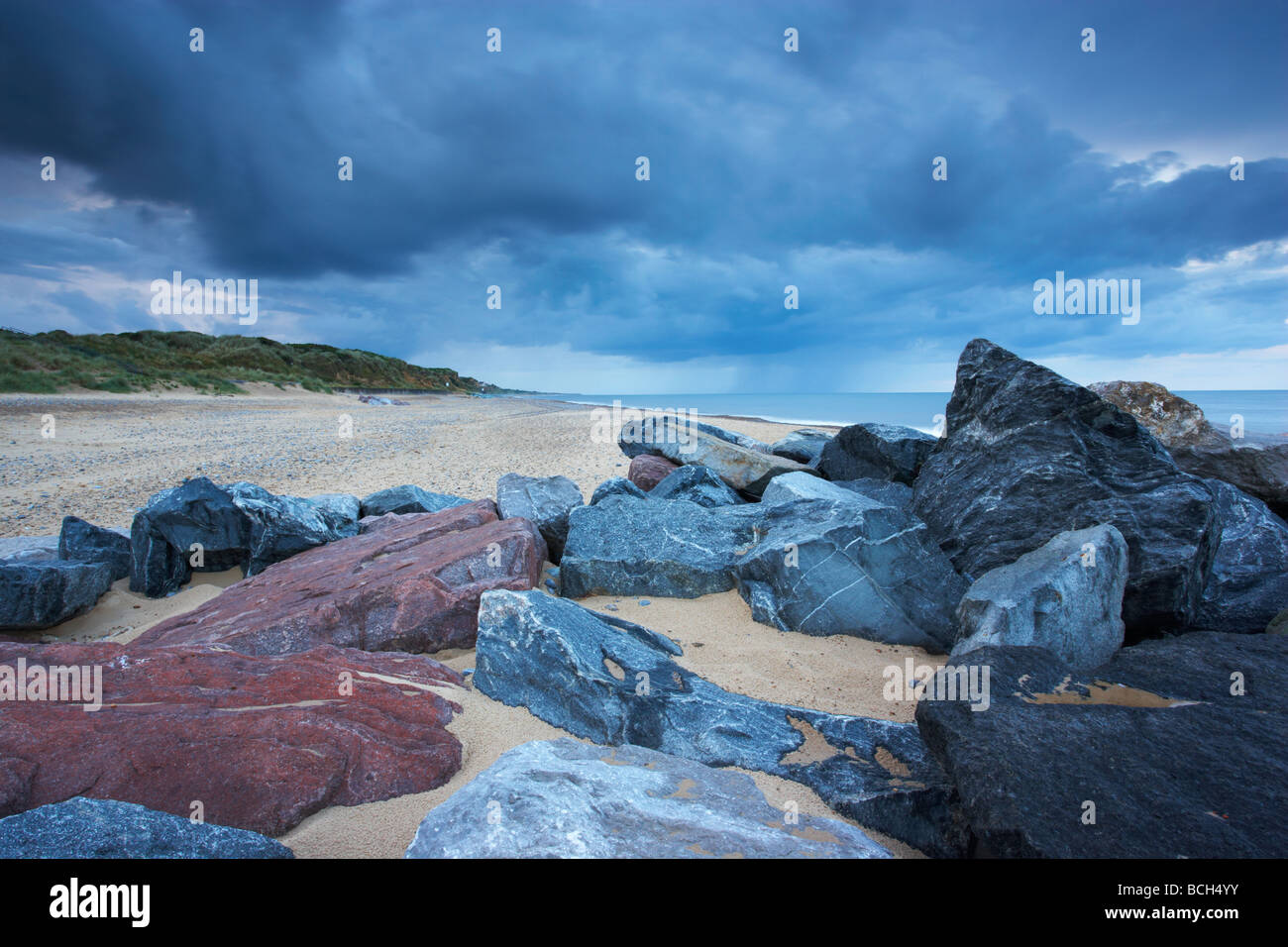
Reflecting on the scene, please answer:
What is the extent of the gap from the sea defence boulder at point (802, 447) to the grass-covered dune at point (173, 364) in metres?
30.2

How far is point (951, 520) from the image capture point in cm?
507

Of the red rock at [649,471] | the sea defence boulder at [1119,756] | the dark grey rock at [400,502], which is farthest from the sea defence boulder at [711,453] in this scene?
the sea defence boulder at [1119,756]

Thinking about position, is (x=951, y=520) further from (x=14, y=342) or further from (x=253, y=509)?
(x=14, y=342)

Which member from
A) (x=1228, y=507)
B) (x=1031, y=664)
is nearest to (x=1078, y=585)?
(x=1031, y=664)

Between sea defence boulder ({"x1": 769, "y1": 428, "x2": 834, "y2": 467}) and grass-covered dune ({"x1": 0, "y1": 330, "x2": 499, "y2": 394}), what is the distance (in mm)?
30200

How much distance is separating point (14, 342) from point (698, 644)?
43266 millimetres

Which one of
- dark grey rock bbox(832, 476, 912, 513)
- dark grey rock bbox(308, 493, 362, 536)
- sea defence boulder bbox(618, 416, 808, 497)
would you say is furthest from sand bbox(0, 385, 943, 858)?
sea defence boulder bbox(618, 416, 808, 497)

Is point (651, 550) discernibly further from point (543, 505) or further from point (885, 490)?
point (885, 490)

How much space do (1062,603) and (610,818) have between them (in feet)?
9.23

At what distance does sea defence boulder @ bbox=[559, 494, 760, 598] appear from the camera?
17.1 feet

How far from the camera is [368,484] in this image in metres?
10.7

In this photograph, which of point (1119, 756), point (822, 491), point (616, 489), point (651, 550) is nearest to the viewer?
point (1119, 756)

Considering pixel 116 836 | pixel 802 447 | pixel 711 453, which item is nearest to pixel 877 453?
pixel 711 453
